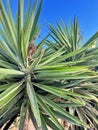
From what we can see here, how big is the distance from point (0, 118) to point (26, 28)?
1.02 m

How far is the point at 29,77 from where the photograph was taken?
3.25 meters

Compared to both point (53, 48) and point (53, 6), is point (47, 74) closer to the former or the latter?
point (53, 48)

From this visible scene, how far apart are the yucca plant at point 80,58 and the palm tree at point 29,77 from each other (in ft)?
1.22

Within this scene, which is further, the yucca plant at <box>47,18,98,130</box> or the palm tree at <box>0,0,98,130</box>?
the yucca plant at <box>47,18,98,130</box>

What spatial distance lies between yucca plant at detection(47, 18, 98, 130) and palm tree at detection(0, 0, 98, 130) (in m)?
0.37

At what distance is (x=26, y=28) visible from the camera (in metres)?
3.48

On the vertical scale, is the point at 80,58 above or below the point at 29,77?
below

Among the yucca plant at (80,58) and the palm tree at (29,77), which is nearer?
the palm tree at (29,77)

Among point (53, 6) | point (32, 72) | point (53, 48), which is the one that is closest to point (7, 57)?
point (32, 72)

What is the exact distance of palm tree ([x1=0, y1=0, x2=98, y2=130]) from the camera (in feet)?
10.3

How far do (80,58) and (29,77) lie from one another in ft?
3.89

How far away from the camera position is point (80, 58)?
423cm

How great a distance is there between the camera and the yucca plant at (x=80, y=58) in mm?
4102

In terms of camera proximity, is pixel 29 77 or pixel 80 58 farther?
pixel 80 58
